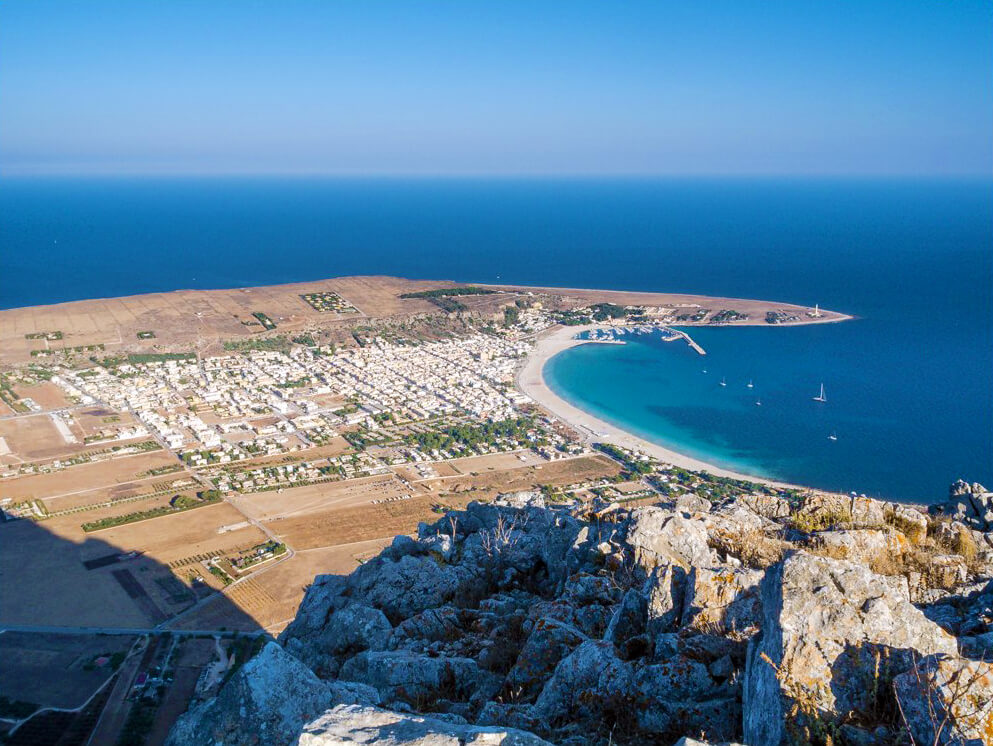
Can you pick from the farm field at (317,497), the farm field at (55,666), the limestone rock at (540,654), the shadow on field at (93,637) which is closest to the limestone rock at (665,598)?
the limestone rock at (540,654)

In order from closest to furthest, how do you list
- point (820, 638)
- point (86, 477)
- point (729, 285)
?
point (820, 638)
point (86, 477)
point (729, 285)

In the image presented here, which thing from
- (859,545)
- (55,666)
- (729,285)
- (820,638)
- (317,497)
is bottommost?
(55,666)

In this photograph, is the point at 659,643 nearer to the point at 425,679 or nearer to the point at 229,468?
the point at 425,679

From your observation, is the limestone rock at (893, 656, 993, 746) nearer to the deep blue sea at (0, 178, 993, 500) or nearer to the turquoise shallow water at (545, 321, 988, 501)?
the turquoise shallow water at (545, 321, 988, 501)

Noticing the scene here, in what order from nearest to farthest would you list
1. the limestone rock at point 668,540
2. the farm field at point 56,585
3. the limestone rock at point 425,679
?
the limestone rock at point 425,679 → the limestone rock at point 668,540 → the farm field at point 56,585

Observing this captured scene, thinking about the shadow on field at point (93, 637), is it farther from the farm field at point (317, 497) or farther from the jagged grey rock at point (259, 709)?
the jagged grey rock at point (259, 709)

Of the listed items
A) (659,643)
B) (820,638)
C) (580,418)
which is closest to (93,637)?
(659,643)
